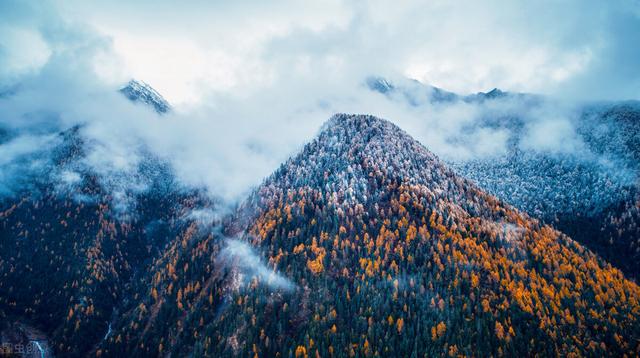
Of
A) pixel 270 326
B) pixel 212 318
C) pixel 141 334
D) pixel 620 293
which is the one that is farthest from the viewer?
pixel 141 334

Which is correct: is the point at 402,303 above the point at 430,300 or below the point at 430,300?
below

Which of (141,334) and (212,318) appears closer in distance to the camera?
(212,318)

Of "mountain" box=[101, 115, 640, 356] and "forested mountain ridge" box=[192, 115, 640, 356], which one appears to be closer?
"forested mountain ridge" box=[192, 115, 640, 356]

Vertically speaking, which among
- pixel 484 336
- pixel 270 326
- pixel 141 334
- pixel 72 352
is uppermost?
pixel 484 336

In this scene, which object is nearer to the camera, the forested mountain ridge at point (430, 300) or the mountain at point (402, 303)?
the forested mountain ridge at point (430, 300)

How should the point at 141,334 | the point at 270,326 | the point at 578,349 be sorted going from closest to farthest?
the point at 578,349
the point at 270,326
the point at 141,334

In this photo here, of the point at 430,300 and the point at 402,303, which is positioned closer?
the point at 430,300

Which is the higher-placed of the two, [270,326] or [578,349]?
[578,349]

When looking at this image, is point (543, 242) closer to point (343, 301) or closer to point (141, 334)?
point (343, 301)

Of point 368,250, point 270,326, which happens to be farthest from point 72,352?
point 368,250

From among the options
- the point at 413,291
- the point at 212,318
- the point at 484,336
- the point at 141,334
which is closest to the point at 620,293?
the point at 484,336
